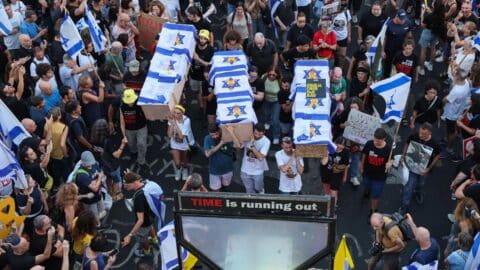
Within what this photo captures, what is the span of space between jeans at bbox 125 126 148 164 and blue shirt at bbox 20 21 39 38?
2928mm

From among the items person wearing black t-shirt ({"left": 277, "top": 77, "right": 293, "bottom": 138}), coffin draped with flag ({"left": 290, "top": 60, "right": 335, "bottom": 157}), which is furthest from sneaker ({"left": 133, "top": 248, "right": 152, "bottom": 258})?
person wearing black t-shirt ({"left": 277, "top": 77, "right": 293, "bottom": 138})

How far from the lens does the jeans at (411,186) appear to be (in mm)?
10031

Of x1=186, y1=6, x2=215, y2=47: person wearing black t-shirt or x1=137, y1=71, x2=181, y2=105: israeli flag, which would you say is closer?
x1=137, y1=71, x2=181, y2=105: israeli flag

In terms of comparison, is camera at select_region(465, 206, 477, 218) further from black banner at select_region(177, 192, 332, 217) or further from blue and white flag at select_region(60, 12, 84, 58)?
blue and white flag at select_region(60, 12, 84, 58)

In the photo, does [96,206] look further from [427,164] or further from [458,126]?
[458,126]

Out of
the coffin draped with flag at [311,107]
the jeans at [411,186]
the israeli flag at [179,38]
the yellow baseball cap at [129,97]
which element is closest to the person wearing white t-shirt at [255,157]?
the coffin draped with flag at [311,107]

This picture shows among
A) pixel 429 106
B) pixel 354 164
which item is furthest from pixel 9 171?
pixel 429 106

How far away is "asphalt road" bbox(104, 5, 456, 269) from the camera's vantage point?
32.6ft

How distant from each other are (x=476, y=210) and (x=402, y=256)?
59.9 inches

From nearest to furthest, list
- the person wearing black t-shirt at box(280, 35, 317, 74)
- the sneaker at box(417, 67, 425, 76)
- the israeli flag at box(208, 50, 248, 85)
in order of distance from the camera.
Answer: the israeli flag at box(208, 50, 248, 85), the person wearing black t-shirt at box(280, 35, 317, 74), the sneaker at box(417, 67, 425, 76)

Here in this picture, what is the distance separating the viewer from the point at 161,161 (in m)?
11.6

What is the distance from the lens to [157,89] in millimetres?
10930

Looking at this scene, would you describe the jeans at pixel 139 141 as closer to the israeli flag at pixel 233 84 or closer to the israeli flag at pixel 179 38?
the israeli flag at pixel 233 84

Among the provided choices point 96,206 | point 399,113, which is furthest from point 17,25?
point 399,113
